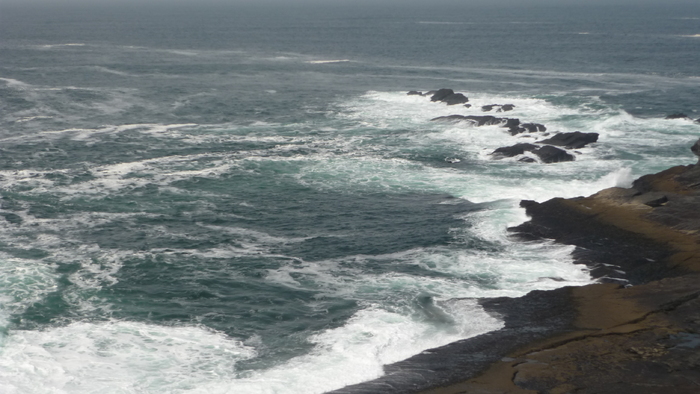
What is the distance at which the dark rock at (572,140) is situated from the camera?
58709mm

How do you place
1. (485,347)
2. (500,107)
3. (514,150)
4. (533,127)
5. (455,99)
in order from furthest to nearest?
(455,99), (500,107), (533,127), (514,150), (485,347)

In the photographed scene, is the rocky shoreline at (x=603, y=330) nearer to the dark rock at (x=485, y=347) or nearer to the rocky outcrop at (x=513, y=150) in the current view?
the dark rock at (x=485, y=347)

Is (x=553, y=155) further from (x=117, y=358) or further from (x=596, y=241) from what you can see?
(x=117, y=358)

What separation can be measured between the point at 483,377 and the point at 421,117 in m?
51.9

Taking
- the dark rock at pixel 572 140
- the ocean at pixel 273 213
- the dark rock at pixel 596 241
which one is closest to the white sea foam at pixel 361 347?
the ocean at pixel 273 213

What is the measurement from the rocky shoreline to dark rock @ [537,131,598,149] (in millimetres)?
20653

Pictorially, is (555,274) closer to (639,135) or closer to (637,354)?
(637,354)

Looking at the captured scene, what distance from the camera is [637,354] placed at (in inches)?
960

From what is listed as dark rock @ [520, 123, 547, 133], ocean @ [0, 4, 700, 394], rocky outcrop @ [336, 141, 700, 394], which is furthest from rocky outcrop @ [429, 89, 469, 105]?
rocky outcrop @ [336, 141, 700, 394]

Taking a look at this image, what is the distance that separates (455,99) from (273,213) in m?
40.1

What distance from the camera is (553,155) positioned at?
54.9m

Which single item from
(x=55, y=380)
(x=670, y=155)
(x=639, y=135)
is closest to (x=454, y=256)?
(x=55, y=380)

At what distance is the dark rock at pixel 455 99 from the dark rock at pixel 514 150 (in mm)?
22589

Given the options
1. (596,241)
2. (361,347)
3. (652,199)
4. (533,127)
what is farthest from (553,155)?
(361,347)
